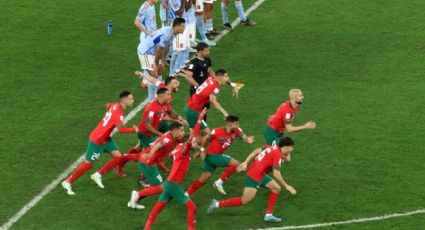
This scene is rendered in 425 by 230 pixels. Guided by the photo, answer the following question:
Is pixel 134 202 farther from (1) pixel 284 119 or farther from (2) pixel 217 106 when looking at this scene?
(1) pixel 284 119

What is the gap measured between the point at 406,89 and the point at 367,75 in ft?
4.41

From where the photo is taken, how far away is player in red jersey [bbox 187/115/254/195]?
16.3 meters

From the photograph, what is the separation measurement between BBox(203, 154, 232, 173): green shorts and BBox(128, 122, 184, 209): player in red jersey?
0.83 metres

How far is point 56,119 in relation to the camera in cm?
2033

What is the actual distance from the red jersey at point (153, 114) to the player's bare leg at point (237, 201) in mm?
2080

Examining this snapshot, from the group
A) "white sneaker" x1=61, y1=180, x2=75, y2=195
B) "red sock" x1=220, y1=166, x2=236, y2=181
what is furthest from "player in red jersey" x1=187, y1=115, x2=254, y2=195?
"white sneaker" x1=61, y1=180, x2=75, y2=195

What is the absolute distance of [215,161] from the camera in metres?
16.5

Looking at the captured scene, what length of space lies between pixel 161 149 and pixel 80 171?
1942 mm

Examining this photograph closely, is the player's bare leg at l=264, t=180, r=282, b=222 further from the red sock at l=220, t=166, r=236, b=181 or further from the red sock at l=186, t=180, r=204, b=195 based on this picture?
the red sock at l=186, t=180, r=204, b=195

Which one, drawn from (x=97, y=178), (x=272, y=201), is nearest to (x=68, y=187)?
(x=97, y=178)

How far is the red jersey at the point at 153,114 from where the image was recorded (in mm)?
17016

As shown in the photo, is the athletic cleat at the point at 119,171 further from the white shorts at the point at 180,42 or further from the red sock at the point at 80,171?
the white shorts at the point at 180,42

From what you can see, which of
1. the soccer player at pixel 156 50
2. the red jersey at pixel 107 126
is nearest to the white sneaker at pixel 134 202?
the red jersey at pixel 107 126

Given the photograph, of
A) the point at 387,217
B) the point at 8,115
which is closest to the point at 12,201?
the point at 8,115
